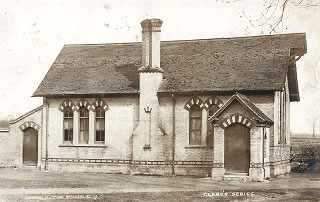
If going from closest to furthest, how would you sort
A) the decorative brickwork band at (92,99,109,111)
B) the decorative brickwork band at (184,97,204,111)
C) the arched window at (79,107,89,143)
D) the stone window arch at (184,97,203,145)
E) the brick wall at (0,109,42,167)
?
the decorative brickwork band at (184,97,204,111)
the stone window arch at (184,97,203,145)
the decorative brickwork band at (92,99,109,111)
the arched window at (79,107,89,143)
the brick wall at (0,109,42,167)

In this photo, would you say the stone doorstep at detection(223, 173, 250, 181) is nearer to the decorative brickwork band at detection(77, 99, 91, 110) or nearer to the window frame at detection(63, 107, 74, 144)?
the decorative brickwork band at detection(77, 99, 91, 110)

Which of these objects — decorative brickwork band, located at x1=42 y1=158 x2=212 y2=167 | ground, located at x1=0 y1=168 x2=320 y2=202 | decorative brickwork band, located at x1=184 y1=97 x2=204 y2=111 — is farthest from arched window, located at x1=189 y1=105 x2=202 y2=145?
ground, located at x1=0 y1=168 x2=320 y2=202

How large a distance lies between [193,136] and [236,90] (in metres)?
3.28

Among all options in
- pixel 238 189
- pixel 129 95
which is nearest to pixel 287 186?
pixel 238 189

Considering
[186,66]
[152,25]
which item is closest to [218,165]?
[186,66]

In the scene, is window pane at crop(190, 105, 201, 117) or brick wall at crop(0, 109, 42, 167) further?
brick wall at crop(0, 109, 42, 167)

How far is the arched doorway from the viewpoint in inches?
933

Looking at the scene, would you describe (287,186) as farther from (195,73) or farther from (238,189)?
(195,73)

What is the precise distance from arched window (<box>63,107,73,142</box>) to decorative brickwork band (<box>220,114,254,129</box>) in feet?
29.1

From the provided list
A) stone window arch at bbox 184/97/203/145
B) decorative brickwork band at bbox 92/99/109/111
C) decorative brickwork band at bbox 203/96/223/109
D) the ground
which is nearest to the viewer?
the ground

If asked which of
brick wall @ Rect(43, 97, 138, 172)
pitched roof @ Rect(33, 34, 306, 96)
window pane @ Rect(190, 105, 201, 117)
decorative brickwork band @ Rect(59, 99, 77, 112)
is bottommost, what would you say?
brick wall @ Rect(43, 97, 138, 172)

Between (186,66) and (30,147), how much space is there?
10.2 metres

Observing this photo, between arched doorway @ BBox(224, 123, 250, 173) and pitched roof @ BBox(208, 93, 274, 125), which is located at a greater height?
pitched roof @ BBox(208, 93, 274, 125)

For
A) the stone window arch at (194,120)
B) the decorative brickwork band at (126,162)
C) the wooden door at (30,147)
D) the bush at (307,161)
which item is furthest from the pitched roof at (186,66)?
the bush at (307,161)
